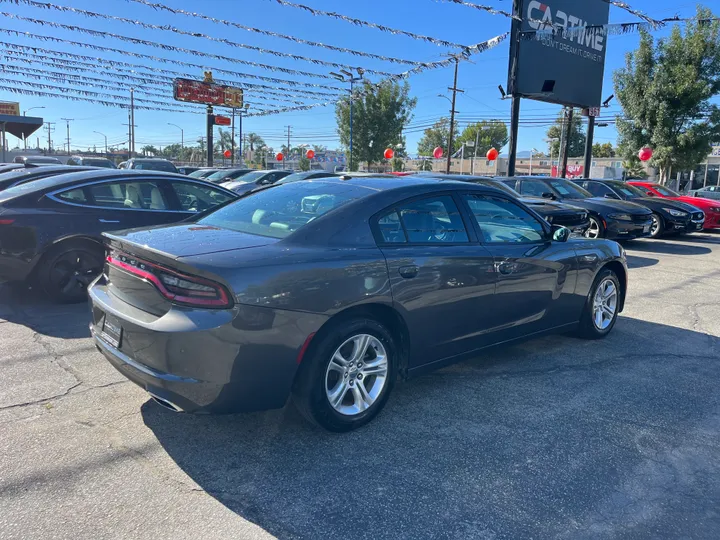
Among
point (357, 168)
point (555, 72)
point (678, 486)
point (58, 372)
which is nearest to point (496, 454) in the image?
point (678, 486)

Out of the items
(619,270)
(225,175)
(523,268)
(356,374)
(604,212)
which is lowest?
(356,374)

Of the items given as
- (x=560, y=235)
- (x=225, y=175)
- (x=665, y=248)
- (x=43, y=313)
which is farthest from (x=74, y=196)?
(x=225, y=175)

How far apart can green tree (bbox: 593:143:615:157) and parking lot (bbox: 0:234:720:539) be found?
279 feet

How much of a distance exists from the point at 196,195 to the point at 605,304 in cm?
502

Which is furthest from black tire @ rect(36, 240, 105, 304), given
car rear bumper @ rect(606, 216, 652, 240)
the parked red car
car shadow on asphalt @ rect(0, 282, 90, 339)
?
the parked red car

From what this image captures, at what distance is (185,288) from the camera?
111 inches

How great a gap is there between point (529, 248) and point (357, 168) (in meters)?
37.4

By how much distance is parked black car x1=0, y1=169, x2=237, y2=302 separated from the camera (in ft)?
18.6

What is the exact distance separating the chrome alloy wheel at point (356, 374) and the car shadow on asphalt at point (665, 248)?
10.5 meters

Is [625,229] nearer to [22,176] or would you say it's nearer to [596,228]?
[596,228]

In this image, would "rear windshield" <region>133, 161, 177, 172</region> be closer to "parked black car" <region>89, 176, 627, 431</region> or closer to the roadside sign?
"parked black car" <region>89, 176, 627, 431</region>

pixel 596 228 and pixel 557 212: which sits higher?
pixel 557 212

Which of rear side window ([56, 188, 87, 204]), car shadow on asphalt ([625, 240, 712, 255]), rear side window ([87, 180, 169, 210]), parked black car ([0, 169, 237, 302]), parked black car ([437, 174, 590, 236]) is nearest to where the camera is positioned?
parked black car ([0, 169, 237, 302])

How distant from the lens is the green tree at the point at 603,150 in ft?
264
